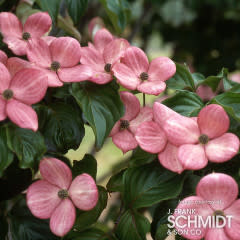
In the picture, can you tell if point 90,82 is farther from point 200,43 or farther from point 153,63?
point 200,43

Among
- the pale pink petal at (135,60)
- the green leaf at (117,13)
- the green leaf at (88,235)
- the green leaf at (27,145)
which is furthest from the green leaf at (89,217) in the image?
the green leaf at (117,13)

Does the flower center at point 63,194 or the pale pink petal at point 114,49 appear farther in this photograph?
the pale pink petal at point 114,49

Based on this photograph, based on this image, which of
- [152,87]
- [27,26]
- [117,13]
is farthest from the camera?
[117,13]

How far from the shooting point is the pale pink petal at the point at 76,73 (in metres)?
0.66

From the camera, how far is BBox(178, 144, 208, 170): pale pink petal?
0.57 metres

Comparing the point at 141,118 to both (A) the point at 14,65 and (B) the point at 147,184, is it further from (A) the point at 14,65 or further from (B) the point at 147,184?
(A) the point at 14,65

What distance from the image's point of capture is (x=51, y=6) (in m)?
0.81

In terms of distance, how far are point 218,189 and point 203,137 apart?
0.26 ft

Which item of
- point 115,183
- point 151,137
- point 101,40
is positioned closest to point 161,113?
point 151,137

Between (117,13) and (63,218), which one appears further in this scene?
(117,13)

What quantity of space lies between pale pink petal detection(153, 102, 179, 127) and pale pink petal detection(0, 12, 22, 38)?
29 centimetres

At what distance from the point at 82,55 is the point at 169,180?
26 centimetres

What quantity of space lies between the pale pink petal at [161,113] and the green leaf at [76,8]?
33cm

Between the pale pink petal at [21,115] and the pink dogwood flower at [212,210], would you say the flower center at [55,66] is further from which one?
the pink dogwood flower at [212,210]
